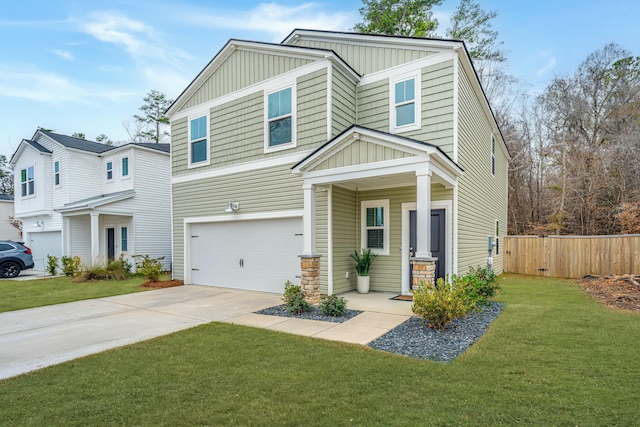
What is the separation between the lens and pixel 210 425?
2.64 m

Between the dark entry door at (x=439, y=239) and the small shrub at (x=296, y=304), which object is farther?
the dark entry door at (x=439, y=239)

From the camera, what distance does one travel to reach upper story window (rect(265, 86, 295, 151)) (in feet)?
27.8

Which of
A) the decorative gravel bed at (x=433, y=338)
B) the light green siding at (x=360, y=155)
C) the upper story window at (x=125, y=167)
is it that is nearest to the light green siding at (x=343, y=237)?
the light green siding at (x=360, y=155)

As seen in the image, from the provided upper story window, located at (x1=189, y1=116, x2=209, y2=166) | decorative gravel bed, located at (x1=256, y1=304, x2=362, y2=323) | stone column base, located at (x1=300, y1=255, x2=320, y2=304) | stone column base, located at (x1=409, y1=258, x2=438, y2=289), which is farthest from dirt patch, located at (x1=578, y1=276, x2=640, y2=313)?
upper story window, located at (x1=189, y1=116, x2=209, y2=166)

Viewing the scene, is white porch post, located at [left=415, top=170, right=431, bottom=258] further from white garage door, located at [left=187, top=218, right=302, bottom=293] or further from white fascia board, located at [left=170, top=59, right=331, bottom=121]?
white fascia board, located at [left=170, top=59, right=331, bottom=121]

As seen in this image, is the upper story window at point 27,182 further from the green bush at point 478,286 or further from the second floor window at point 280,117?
the green bush at point 478,286

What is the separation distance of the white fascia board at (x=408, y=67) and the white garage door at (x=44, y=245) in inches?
616

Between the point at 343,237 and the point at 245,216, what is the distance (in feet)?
9.08

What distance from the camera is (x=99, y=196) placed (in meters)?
14.9

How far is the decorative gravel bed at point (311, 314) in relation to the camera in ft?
19.6

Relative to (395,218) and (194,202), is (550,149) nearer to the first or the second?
(395,218)

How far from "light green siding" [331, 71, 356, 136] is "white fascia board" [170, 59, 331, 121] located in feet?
1.67

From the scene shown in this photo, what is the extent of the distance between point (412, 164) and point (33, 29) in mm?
13428

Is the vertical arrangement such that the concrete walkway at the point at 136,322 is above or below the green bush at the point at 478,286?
below
